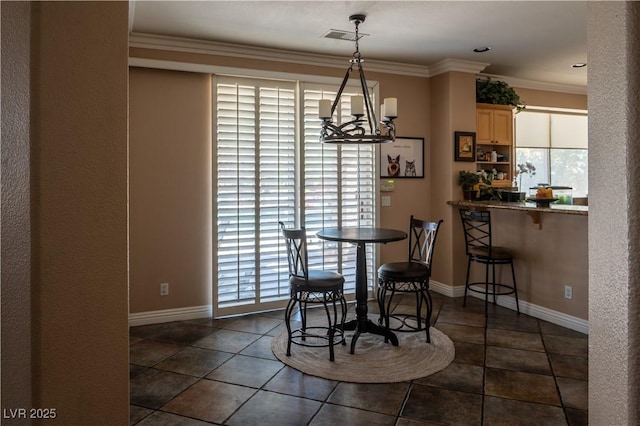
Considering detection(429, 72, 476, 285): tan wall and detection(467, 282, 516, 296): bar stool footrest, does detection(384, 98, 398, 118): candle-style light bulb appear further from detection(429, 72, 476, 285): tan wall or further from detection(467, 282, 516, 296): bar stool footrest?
detection(467, 282, 516, 296): bar stool footrest

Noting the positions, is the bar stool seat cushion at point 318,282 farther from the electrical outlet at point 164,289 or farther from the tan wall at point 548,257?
the tan wall at point 548,257

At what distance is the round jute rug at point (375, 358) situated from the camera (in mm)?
3004

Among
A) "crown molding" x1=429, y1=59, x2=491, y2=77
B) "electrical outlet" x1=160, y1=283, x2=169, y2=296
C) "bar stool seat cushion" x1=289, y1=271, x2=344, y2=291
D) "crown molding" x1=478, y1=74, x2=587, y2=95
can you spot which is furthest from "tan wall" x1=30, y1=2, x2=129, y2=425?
"crown molding" x1=478, y1=74, x2=587, y2=95

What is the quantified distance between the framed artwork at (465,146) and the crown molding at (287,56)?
0.73 meters

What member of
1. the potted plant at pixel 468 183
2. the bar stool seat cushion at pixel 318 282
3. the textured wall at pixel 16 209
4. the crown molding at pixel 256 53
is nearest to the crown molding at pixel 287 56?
the crown molding at pixel 256 53

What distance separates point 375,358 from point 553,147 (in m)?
5.18

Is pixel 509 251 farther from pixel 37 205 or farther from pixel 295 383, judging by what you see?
pixel 37 205

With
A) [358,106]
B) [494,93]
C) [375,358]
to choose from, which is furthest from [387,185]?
[375,358]

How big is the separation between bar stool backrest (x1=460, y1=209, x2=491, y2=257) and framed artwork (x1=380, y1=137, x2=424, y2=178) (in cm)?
78

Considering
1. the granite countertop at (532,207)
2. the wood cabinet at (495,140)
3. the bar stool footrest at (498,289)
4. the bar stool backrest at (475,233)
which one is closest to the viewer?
the granite countertop at (532,207)

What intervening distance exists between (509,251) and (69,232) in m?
4.29

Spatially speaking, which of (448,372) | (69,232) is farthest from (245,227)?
A: (69,232)

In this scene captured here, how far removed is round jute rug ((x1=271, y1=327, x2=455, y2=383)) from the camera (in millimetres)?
3004

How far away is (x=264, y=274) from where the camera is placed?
14.6 feet
